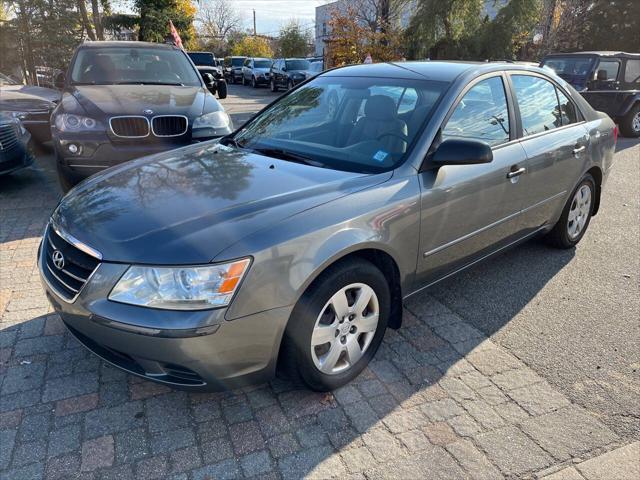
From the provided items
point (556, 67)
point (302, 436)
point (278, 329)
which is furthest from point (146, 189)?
point (556, 67)

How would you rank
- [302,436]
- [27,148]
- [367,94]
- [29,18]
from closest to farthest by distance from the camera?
[302,436]
[367,94]
[27,148]
[29,18]

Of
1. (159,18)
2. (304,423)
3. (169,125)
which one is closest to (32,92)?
(169,125)

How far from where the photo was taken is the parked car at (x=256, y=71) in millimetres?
26497


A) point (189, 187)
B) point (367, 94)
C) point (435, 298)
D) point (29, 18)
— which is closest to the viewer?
point (189, 187)

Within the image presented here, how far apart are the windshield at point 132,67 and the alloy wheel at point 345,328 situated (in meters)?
4.96

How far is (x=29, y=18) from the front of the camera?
17.7 m

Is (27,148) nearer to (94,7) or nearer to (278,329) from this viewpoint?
(278,329)

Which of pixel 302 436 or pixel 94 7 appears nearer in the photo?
pixel 302 436

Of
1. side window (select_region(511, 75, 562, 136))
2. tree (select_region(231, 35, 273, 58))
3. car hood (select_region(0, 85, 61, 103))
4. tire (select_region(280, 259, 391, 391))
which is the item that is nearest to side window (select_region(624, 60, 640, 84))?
side window (select_region(511, 75, 562, 136))

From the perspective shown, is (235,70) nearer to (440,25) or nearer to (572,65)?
(440,25)

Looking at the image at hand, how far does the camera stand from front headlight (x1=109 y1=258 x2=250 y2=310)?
209cm

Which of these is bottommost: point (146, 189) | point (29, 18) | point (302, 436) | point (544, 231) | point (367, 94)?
point (302, 436)

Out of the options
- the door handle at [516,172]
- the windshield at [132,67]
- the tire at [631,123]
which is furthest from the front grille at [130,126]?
the tire at [631,123]

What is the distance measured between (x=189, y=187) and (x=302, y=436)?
4.71ft
